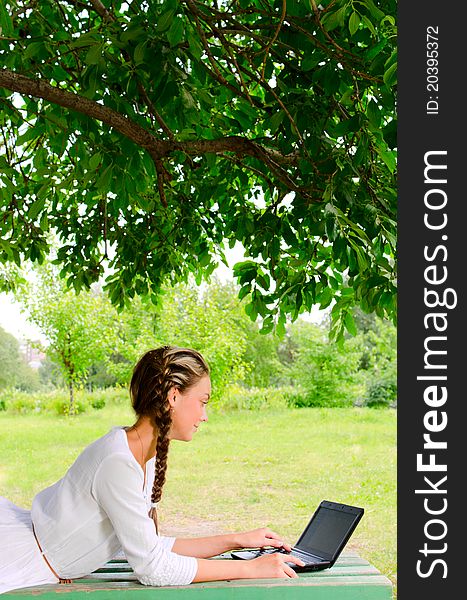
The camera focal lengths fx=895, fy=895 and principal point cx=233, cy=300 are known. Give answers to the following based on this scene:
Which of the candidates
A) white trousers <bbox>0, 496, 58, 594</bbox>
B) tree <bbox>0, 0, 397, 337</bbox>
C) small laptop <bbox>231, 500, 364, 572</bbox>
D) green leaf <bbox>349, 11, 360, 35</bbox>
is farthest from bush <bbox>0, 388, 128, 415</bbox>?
green leaf <bbox>349, 11, 360, 35</bbox>

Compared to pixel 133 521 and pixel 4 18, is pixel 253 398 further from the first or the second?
pixel 133 521

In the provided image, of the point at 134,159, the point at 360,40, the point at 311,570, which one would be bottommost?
the point at 311,570

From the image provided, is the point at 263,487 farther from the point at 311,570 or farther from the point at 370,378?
the point at 311,570

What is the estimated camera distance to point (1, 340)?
13.7 m

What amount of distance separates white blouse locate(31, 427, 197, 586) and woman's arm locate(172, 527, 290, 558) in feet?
0.90

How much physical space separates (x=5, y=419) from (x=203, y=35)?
423 inches

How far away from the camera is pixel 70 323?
12445 mm

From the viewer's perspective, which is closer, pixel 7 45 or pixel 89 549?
pixel 89 549

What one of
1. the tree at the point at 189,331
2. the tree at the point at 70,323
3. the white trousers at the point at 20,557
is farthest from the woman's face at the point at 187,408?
the tree at the point at 70,323

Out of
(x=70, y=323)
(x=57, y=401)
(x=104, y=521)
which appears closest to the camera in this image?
(x=104, y=521)

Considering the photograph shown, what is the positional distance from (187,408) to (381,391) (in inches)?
471

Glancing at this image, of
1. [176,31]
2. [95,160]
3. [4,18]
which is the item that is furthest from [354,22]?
[4,18]

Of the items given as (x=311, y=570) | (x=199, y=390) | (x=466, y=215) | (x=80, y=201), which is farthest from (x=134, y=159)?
(x=80, y=201)

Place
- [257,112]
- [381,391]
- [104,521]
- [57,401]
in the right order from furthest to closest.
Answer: [381,391], [57,401], [257,112], [104,521]
